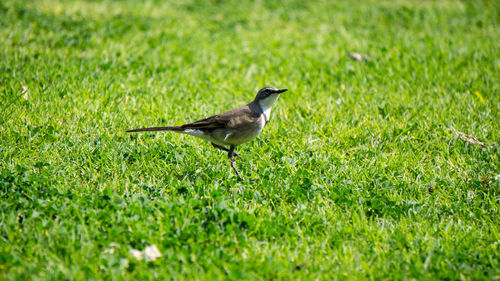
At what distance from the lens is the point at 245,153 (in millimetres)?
5969

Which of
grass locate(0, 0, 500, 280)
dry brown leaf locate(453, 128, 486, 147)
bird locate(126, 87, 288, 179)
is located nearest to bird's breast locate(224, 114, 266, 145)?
bird locate(126, 87, 288, 179)

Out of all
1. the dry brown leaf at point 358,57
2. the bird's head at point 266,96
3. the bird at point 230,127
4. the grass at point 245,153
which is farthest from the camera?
the dry brown leaf at point 358,57

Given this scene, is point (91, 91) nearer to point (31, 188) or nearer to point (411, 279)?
point (31, 188)

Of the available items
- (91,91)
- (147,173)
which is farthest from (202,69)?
(147,173)

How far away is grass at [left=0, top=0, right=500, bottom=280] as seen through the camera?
3.86 meters

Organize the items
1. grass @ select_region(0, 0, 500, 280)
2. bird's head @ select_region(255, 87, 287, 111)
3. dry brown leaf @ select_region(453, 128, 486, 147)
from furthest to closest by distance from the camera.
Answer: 1. dry brown leaf @ select_region(453, 128, 486, 147)
2. bird's head @ select_region(255, 87, 287, 111)
3. grass @ select_region(0, 0, 500, 280)

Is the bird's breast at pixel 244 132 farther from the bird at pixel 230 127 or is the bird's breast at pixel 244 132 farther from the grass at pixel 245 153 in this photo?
the grass at pixel 245 153

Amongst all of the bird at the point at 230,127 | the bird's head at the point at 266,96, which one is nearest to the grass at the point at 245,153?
the bird at the point at 230,127

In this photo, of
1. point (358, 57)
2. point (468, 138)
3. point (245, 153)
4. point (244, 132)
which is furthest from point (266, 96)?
point (358, 57)

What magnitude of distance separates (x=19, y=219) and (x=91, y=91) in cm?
314

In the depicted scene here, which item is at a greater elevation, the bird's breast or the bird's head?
the bird's head

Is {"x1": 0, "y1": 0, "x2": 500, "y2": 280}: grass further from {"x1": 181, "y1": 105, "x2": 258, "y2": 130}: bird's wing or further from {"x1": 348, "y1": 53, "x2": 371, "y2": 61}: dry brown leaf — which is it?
{"x1": 181, "y1": 105, "x2": 258, "y2": 130}: bird's wing

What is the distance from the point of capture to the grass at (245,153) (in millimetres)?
3859

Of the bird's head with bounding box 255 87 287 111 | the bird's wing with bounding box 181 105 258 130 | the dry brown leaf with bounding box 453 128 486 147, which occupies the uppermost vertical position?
the bird's head with bounding box 255 87 287 111
